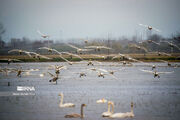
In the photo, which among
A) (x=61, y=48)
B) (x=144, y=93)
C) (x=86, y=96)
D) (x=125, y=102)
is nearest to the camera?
(x=125, y=102)

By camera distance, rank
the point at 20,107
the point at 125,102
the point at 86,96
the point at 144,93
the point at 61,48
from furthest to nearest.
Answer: the point at 61,48
the point at 144,93
the point at 86,96
the point at 125,102
the point at 20,107

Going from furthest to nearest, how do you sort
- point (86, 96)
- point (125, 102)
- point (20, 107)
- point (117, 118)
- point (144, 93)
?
point (144, 93) < point (86, 96) < point (125, 102) < point (20, 107) < point (117, 118)

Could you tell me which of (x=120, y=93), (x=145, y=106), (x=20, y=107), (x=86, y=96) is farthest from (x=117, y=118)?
(x=120, y=93)

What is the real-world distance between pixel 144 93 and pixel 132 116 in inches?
345

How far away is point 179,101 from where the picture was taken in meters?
Answer: 22.4

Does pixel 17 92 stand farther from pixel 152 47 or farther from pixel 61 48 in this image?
pixel 152 47

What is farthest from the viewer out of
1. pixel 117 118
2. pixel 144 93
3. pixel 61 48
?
pixel 61 48

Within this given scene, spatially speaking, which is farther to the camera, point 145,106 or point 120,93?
point 120,93

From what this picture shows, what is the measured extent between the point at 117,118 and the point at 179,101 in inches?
244

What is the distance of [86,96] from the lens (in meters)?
24.7

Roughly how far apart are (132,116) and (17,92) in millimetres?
10728

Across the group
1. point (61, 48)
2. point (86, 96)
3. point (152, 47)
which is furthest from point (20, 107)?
point (152, 47)

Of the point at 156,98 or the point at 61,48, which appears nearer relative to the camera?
the point at 156,98

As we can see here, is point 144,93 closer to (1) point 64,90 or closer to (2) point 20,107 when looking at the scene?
(1) point 64,90
